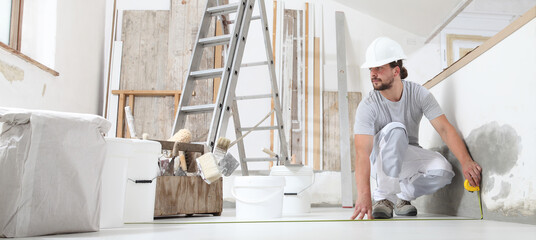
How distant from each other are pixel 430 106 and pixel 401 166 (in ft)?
1.27

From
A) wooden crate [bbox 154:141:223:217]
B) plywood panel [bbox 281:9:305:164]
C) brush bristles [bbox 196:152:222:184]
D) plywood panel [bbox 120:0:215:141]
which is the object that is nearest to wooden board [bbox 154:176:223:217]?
wooden crate [bbox 154:141:223:217]

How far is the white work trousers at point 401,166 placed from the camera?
2473 millimetres

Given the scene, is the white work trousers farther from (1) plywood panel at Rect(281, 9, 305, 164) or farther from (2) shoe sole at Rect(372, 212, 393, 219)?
(1) plywood panel at Rect(281, 9, 305, 164)

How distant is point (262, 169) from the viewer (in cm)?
451

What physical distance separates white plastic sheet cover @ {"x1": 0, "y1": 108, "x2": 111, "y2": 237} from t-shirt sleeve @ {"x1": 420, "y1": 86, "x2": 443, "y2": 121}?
1829 millimetres

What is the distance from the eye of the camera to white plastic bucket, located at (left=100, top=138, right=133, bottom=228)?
67.3 inches

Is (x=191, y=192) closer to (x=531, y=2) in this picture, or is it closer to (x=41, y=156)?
(x=41, y=156)

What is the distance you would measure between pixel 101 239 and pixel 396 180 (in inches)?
65.9

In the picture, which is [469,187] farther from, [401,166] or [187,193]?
[187,193]

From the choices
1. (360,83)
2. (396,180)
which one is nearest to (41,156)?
(396,180)

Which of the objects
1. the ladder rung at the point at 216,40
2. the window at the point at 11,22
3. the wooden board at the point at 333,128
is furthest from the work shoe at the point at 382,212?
the window at the point at 11,22

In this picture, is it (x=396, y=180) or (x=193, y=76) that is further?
(x=193, y=76)

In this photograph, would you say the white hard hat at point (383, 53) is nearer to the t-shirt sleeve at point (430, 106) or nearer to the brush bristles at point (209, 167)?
the t-shirt sleeve at point (430, 106)

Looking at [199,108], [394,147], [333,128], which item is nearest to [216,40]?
[199,108]
